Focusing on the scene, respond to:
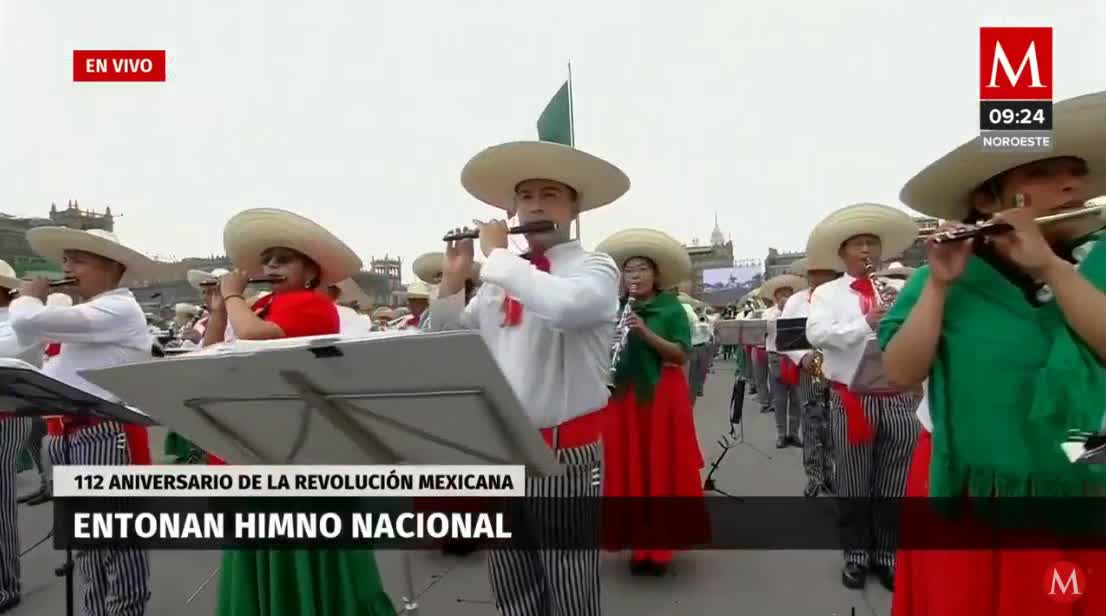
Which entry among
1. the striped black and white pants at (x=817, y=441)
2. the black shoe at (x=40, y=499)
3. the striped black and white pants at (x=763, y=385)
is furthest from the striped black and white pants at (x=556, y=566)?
the striped black and white pants at (x=763, y=385)

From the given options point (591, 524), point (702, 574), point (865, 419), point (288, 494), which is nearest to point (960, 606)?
point (591, 524)

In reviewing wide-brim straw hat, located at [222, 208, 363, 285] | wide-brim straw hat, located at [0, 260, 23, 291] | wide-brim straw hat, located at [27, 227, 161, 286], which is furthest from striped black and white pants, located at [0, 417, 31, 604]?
wide-brim straw hat, located at [222, 208, 363, 285]

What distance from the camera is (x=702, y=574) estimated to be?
3.91 m

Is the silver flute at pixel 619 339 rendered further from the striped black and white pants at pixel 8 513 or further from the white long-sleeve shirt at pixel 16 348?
the striped black and white pants at pixel 8 513

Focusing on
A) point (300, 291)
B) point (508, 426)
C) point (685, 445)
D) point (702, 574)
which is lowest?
point (702, 574)

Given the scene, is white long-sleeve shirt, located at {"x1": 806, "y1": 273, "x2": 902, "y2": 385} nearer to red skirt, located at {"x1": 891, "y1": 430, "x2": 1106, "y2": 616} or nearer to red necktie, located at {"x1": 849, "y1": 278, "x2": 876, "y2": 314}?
red necktie, located at {"x1": 849, "y1": 278, "x2": 876, "y2": 314}

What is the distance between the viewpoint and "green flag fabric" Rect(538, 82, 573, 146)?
2652mm

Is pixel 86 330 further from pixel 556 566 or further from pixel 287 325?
pixel 556 566

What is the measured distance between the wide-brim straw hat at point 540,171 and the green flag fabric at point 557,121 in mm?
316

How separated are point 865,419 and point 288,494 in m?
2.91

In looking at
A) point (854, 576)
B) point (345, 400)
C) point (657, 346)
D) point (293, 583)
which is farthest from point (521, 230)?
point (854, 576)

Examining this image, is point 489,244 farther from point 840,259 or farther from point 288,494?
point 840,259

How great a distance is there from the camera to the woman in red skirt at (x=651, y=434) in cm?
405

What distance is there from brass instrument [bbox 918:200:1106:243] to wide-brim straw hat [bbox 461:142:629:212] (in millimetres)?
1112
